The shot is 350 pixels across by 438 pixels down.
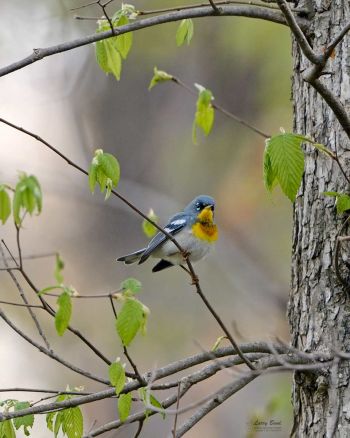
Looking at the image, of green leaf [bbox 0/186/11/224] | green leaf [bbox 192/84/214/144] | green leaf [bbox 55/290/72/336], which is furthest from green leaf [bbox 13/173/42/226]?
green leaf [bbox 192/84/214/144]

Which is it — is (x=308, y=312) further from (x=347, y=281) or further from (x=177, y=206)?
(x=177, y=206)

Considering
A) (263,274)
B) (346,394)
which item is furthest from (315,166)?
(263,274)

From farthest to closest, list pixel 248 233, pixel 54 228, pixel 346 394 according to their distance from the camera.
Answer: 1. pixel 54 228
2. pixel 248 233
3. pixel 346 394

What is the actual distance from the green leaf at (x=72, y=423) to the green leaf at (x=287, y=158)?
43.1 inches

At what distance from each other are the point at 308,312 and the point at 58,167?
7376mm

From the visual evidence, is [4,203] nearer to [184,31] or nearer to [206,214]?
[184,31]

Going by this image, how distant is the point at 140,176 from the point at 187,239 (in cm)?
489

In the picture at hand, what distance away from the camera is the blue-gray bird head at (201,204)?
15.2 feet

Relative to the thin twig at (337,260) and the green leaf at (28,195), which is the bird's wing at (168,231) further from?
the green leaf at (28,195)

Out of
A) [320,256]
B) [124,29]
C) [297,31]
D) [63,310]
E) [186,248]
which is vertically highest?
[186,248]

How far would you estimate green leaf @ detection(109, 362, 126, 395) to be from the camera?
234 centimetres

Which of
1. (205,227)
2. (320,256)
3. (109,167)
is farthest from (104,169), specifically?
(205,227)

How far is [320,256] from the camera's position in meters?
2.88

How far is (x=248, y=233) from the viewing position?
31.0 feet
